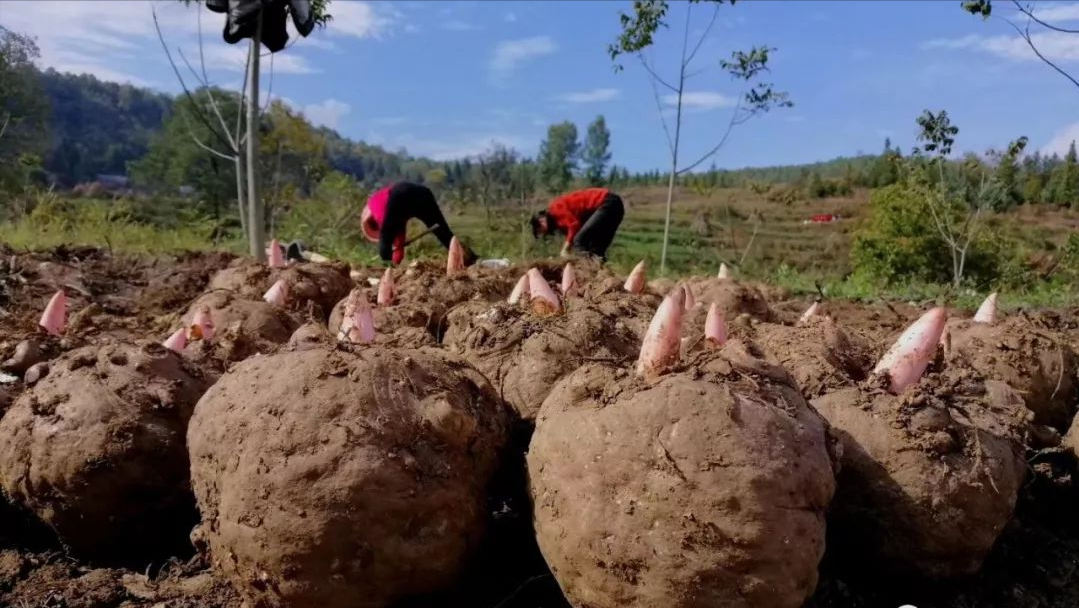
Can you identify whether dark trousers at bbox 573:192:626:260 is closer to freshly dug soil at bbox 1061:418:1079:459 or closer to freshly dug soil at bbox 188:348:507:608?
freshly dug soil at bbox 1061:418:1079:459

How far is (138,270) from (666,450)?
10.2 meters

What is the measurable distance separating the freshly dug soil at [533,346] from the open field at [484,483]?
0.04 ft

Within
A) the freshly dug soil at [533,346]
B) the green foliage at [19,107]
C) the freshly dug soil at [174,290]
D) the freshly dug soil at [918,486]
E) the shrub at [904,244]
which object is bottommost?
the shrub at [904,244]

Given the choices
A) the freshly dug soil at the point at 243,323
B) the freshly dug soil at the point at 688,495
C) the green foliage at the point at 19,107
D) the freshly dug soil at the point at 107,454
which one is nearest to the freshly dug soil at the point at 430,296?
the freshly dug soil at the point at 243,323

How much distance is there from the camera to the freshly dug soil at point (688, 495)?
7.22 feet

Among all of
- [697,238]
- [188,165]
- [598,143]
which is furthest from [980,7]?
[598,143]

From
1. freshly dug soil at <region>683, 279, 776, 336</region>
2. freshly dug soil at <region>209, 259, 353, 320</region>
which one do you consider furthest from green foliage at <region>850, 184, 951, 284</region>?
freshly dug soil at <region>209, 259, 353, 320</region>

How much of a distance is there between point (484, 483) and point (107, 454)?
1.50 meters

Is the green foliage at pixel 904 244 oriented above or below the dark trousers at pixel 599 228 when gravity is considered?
below

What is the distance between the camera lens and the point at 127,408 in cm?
313

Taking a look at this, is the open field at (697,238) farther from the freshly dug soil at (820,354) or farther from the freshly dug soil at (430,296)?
the freshly dug soil at (820,354)

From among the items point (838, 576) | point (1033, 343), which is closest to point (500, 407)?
point (838, 576)

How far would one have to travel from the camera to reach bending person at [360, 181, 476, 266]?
1112 cm

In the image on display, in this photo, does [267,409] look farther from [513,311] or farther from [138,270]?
[138,270]
